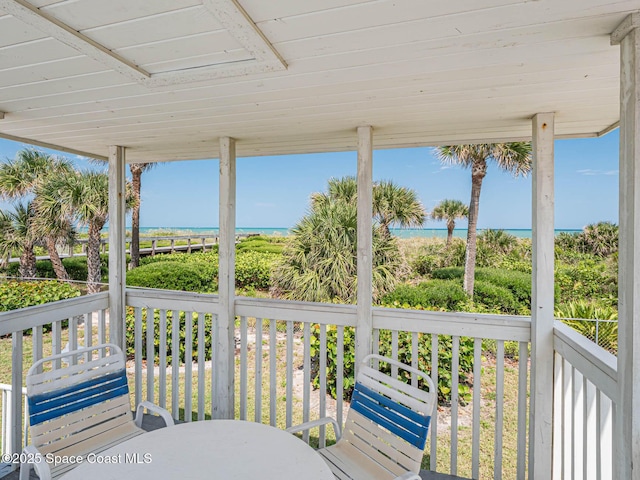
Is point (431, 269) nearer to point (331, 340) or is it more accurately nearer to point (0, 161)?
point (331, 340)

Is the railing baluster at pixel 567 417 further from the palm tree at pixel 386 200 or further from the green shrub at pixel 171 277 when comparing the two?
the green shrub at pixel 171 277

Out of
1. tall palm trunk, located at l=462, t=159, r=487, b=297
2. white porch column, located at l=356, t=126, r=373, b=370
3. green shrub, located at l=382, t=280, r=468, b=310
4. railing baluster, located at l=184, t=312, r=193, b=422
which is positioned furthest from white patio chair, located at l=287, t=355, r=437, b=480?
tall palm trunk, located at l=462, t=159, r=487, b=297

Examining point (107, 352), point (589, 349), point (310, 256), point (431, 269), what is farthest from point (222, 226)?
point (431, 269)

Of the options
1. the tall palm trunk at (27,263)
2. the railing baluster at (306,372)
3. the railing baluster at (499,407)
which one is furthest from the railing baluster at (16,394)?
the tall palm trunk at (27,263)

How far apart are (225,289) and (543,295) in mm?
2070

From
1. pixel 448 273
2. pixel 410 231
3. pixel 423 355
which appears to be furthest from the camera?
pixel 448 273

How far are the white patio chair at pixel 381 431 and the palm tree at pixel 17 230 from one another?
7.30m

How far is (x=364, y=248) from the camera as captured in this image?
2.26 m

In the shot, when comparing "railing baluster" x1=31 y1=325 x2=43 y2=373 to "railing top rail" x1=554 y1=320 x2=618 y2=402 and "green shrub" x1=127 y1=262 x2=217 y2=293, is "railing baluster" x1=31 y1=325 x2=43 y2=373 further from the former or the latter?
"green shrub" x1=127 y1=262 x2=217 y2=293

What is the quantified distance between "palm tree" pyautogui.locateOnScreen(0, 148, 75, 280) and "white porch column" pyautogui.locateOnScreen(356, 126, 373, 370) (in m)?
6.45

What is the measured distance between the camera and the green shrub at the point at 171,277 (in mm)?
7598

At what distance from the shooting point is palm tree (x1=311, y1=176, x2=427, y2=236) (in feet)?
21.1

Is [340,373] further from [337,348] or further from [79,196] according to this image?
[79,196]

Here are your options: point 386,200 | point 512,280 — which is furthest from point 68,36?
point 512,280
